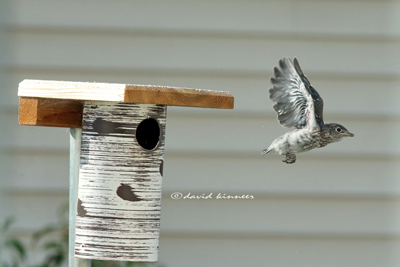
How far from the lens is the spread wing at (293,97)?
5.23ft

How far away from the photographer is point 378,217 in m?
2.84

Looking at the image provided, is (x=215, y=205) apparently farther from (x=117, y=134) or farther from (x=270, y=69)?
(x=117, y=134)

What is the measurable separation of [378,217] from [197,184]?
0.93 meters

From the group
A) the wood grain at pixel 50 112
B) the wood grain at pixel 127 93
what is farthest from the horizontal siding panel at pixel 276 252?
the wood grain at pixel 127 93

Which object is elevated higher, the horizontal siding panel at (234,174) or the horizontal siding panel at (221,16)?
the horizontal siding panel at (221,16)

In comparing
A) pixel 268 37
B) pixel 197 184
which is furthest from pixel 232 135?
pixel 268 37

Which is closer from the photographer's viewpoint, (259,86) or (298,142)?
(298,142)

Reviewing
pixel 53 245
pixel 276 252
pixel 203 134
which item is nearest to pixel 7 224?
pixel 53 245

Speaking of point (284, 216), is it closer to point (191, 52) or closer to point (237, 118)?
point (237, 118)

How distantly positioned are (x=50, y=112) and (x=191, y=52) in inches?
50.8

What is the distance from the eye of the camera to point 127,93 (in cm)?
140

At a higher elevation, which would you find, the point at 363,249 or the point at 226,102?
the point at 226,102

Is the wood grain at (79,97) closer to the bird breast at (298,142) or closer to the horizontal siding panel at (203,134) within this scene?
the bird breast at (298,142)

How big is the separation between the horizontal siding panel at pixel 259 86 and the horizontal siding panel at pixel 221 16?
0.71 feet
